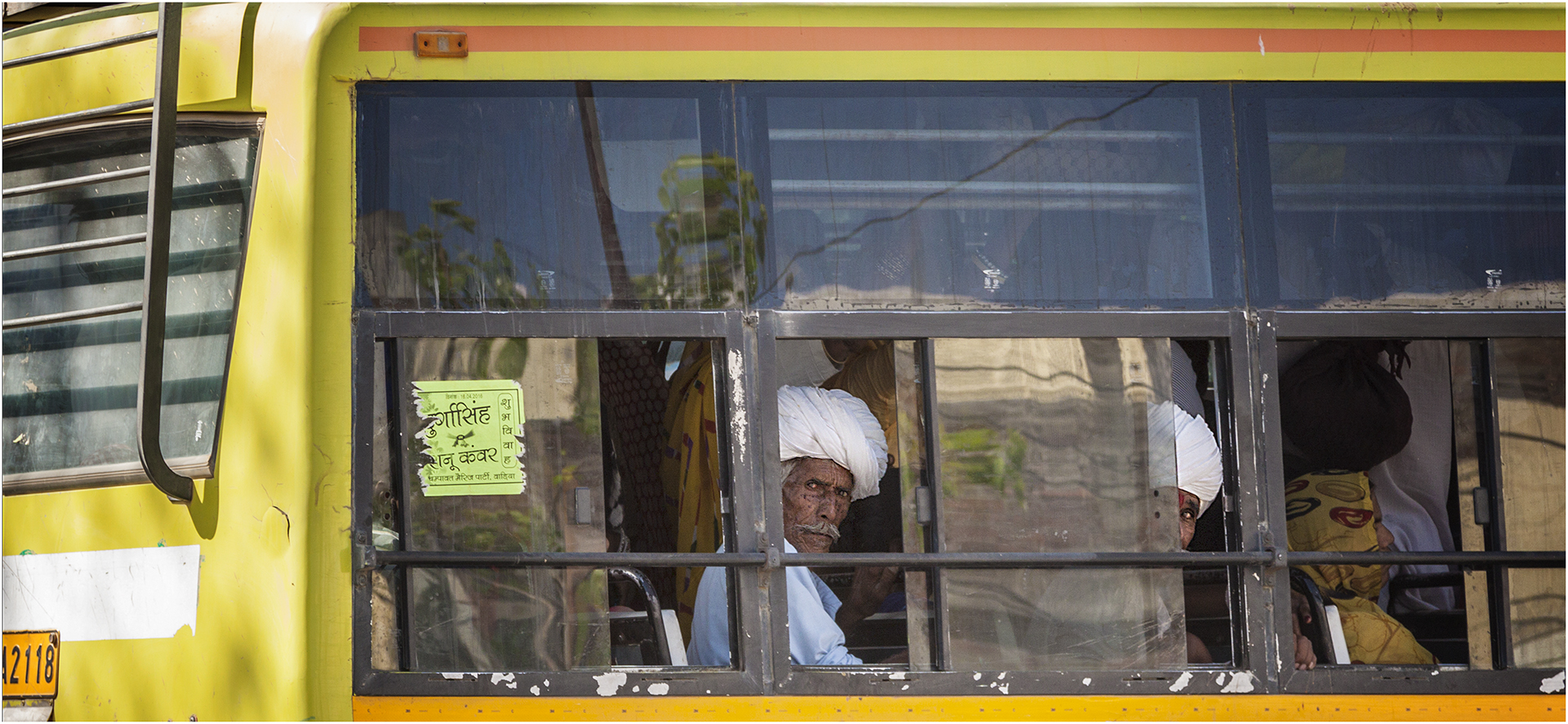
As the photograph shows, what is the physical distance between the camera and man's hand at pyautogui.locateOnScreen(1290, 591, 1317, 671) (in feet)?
6.84

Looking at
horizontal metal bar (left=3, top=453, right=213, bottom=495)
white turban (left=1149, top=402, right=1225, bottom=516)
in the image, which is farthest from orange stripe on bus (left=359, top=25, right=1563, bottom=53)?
horizontal metal bar (left=3, top=453, right=213, bottom=495)

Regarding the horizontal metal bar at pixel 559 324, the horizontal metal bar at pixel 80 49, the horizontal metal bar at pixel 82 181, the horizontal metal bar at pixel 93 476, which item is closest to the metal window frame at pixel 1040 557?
the horizontal metal bar at pixel 559 324

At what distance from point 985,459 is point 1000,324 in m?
0.26

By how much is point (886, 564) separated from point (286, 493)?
1067 mm

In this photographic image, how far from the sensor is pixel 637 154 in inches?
79.8

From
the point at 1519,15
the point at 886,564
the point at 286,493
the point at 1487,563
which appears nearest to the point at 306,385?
the point at 286,493

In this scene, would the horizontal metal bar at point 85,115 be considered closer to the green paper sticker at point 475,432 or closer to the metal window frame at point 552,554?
the metal window frame at point 552,554

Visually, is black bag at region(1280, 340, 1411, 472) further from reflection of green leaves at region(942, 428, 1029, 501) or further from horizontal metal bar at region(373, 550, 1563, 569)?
reflection of green leaves at region(942, 428, 1029, 501)

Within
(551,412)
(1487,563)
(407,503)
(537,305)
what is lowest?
(1487,563)

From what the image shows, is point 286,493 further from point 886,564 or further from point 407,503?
point 886,564

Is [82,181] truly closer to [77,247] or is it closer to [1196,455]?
[77,247]

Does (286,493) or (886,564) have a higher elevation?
(286,493)

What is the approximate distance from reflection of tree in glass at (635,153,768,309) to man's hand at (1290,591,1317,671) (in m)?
1.25

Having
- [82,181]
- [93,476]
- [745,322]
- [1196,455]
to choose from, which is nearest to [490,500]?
[745,322]
